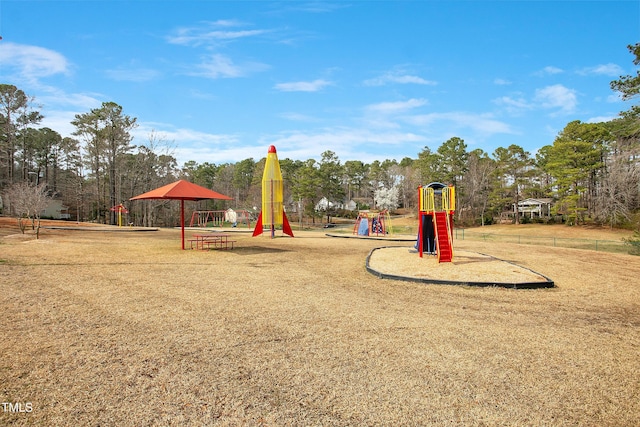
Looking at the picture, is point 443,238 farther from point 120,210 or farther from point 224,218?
point 224,218

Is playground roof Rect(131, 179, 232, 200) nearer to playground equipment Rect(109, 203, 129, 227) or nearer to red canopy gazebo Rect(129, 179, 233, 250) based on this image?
red canopy gazebo Rect(129, 179, 233, 250)

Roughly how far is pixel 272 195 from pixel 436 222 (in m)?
10.6

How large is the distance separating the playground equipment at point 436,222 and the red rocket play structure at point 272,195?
911cm

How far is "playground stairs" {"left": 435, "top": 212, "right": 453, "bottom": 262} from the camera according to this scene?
11.5m

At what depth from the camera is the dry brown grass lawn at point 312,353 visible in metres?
3.08

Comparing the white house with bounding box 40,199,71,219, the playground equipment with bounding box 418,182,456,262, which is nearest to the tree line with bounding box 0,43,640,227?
the white house with bounding box 40,199,71,219

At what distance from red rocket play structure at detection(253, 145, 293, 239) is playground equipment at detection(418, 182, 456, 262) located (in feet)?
29.9

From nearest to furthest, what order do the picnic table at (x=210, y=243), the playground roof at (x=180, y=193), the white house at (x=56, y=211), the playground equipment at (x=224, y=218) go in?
the playground roof at (x=180, y=193)
the picnic table at (x=210, y=243)
the playground equipment at (x=224, y=218)
the white house at (x=56, y=211)

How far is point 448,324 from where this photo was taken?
5.52 meters

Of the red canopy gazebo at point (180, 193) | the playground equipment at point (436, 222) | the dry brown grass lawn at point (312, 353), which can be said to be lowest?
the dry brown grass lawn at point (312, 353)

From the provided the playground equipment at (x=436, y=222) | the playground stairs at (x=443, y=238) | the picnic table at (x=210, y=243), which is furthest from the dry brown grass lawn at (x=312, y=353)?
the picnic table at (x=210, y=243)

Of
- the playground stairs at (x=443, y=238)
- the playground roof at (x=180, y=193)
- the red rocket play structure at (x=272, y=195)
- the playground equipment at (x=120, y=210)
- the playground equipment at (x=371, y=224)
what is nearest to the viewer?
the playground stairs at (x=443, y=238)

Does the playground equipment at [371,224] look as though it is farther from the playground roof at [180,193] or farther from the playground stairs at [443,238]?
the playground roof at [180,193]

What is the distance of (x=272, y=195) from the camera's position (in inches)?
801
